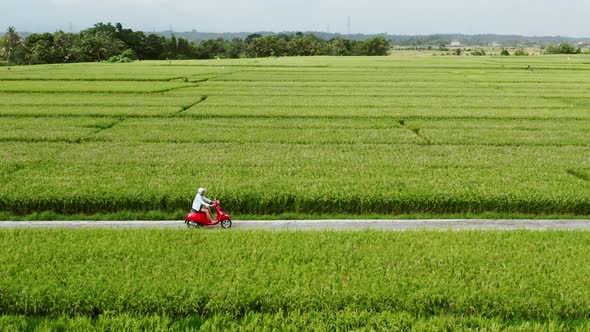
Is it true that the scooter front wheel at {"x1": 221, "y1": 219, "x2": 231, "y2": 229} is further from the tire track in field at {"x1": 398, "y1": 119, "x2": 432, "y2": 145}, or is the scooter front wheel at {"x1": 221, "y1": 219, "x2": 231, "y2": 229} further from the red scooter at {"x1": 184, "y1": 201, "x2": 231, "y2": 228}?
the tire track in field at {"x1": 398, "y1": 119, "x2": 432, "y2": 145}

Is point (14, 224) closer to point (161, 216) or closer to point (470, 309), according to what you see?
point (161, 216)

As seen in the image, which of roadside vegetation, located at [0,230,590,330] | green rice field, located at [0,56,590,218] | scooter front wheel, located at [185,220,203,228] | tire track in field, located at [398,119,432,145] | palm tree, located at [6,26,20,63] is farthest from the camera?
palm tree, located at [6,26,20,63]

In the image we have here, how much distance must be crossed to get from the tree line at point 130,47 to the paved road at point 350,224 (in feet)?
317

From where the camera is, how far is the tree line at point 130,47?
104 m

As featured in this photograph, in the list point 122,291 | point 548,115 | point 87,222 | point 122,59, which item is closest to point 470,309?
point 122,291

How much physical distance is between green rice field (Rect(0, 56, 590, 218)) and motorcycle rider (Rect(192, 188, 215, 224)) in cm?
193

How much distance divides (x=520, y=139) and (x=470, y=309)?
55.6 ft

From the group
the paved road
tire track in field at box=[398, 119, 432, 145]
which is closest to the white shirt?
the paved road

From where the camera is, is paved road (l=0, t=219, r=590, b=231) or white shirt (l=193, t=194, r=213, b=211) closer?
white shirt (l=193, t=194, r=213, b=211)

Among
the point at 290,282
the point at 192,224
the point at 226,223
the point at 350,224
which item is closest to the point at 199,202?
the point at 192,224

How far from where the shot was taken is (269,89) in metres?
44.4

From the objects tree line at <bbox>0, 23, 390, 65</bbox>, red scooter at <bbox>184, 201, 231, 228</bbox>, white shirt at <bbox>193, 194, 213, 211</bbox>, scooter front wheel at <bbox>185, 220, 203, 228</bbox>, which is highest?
tree line at <bbox>0, 23, 390, 65</bbox>

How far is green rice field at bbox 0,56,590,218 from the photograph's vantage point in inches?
533

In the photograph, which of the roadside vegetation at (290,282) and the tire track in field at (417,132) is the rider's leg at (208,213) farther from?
the tire track in field at (417,132)
